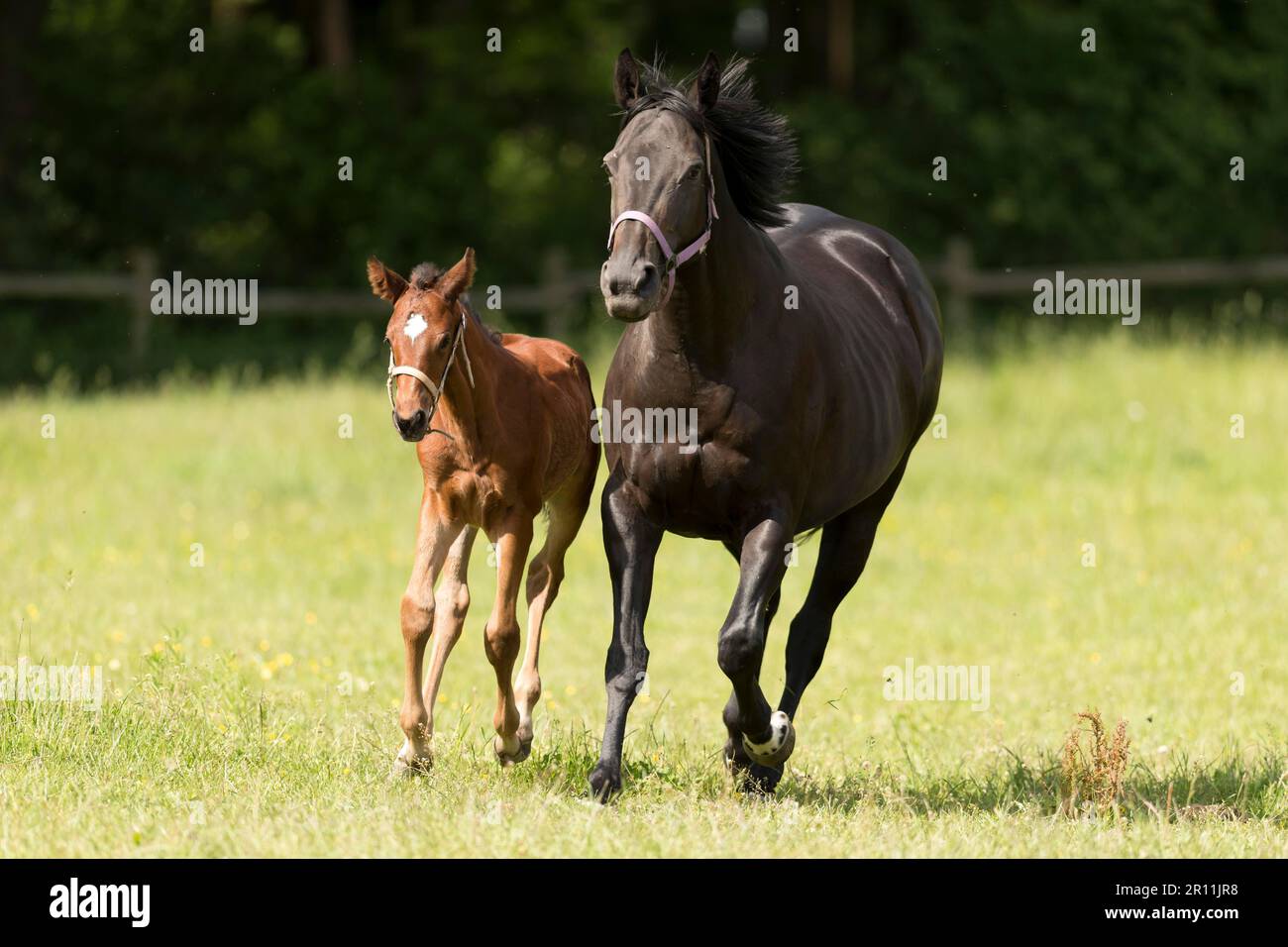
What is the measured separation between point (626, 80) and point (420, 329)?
110cm

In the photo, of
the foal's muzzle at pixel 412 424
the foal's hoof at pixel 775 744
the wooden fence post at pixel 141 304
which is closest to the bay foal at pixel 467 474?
the foal's muzzle at pixel 412 424

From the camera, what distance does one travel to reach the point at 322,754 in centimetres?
659

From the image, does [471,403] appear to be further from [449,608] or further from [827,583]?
[827,583]

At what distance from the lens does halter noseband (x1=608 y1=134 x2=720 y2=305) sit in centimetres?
546

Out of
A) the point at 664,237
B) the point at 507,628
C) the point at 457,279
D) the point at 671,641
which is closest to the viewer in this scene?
the point at 664,237

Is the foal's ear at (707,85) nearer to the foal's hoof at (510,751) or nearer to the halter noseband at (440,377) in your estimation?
the halter noseband at (440,377)

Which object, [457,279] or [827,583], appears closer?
[457,279]

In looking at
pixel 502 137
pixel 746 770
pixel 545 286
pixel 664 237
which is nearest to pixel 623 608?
pixel 746 770

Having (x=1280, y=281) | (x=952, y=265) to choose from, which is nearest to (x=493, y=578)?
(x=952, y=265)

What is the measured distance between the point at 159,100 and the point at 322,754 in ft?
68.9

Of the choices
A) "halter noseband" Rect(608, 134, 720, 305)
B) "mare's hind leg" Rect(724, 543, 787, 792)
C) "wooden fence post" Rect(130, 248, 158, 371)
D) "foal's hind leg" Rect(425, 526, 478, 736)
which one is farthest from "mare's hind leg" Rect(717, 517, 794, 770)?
"wooden fence post" Rect(130, 248, 158, 371)

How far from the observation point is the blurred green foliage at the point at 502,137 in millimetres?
25219

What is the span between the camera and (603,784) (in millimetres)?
6031

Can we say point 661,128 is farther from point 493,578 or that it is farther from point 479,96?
point 479,96
